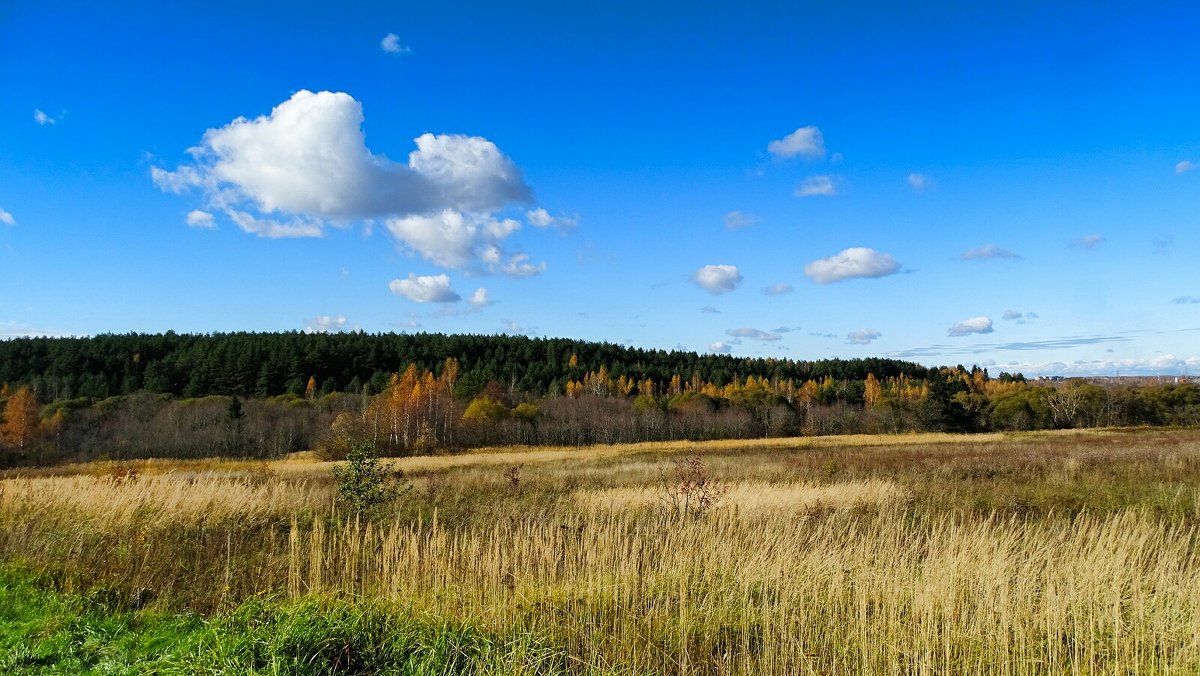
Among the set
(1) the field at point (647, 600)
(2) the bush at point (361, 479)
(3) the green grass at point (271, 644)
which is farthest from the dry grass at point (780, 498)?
(3) the green grass at point (271, 644)

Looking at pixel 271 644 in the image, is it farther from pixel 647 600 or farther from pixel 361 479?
pixel 361 479

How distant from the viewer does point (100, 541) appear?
934cm

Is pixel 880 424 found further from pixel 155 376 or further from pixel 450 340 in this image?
pixel 155 376

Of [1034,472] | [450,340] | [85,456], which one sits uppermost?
[450,340]

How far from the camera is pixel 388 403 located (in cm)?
7238

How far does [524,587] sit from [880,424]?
85.5 m

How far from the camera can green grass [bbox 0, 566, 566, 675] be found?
4.69 meters

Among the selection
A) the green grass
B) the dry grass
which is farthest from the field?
the dry grass

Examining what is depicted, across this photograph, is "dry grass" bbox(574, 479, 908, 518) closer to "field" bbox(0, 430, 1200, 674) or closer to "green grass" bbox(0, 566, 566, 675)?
"field" bbox(0, 430, 1200, 674)

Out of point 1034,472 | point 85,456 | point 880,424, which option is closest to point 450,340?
point 85,456

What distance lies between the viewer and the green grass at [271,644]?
4.69 metres

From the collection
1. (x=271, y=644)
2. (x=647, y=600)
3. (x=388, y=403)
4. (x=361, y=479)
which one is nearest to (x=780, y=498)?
(x=647, y=600)

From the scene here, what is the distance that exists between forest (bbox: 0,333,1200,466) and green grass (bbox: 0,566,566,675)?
39618 millimetres

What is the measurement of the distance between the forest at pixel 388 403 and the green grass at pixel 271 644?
39.6 meters
